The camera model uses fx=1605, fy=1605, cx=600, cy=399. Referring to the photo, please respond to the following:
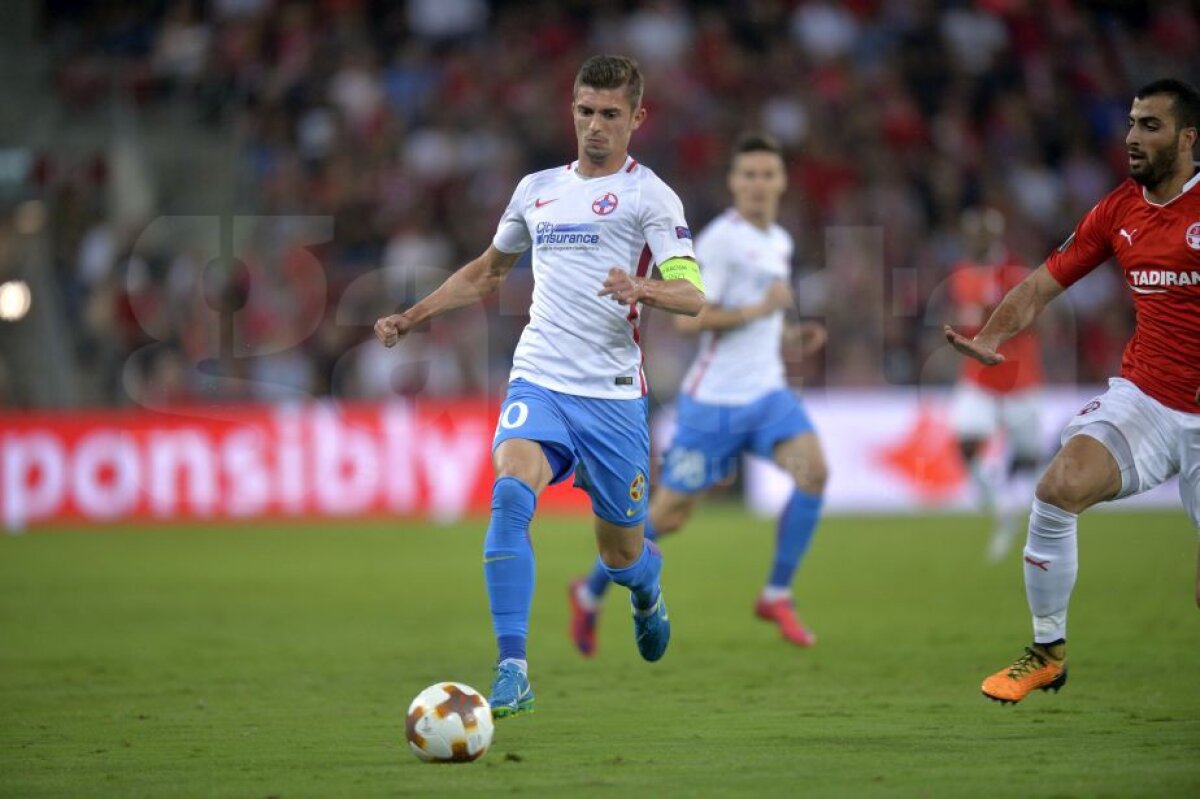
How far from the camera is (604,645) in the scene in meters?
10.3

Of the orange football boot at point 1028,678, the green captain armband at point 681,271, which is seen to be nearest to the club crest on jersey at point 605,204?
the green captain armband at point 681,271

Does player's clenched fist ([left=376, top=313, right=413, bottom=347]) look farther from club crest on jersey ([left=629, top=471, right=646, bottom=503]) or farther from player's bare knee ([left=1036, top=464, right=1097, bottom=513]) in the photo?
player's bare knee ([left=1036, top=464, right=1097, bottom=513])

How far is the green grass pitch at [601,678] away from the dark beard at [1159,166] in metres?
2.38

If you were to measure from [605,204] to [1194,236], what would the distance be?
2.55 m

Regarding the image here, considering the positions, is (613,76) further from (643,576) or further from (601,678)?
(601,678)

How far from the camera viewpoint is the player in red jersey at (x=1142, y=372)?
698 centimetres

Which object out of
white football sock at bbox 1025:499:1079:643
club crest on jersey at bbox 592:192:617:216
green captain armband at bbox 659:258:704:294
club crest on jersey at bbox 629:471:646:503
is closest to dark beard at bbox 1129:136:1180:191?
white football sock at bbox 1025:499:1079:643

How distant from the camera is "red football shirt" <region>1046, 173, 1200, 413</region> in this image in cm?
695

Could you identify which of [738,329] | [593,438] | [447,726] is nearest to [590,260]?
[593,438]

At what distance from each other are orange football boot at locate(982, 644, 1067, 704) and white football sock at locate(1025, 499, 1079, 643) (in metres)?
0.08

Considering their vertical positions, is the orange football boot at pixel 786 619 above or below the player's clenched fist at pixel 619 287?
below

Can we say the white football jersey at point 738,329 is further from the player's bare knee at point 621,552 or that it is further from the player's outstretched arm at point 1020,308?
the player's outstretched arm at point 1020,308

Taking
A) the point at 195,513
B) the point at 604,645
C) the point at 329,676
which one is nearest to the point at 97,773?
the point at 329,676

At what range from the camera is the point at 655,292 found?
6.66 metres
